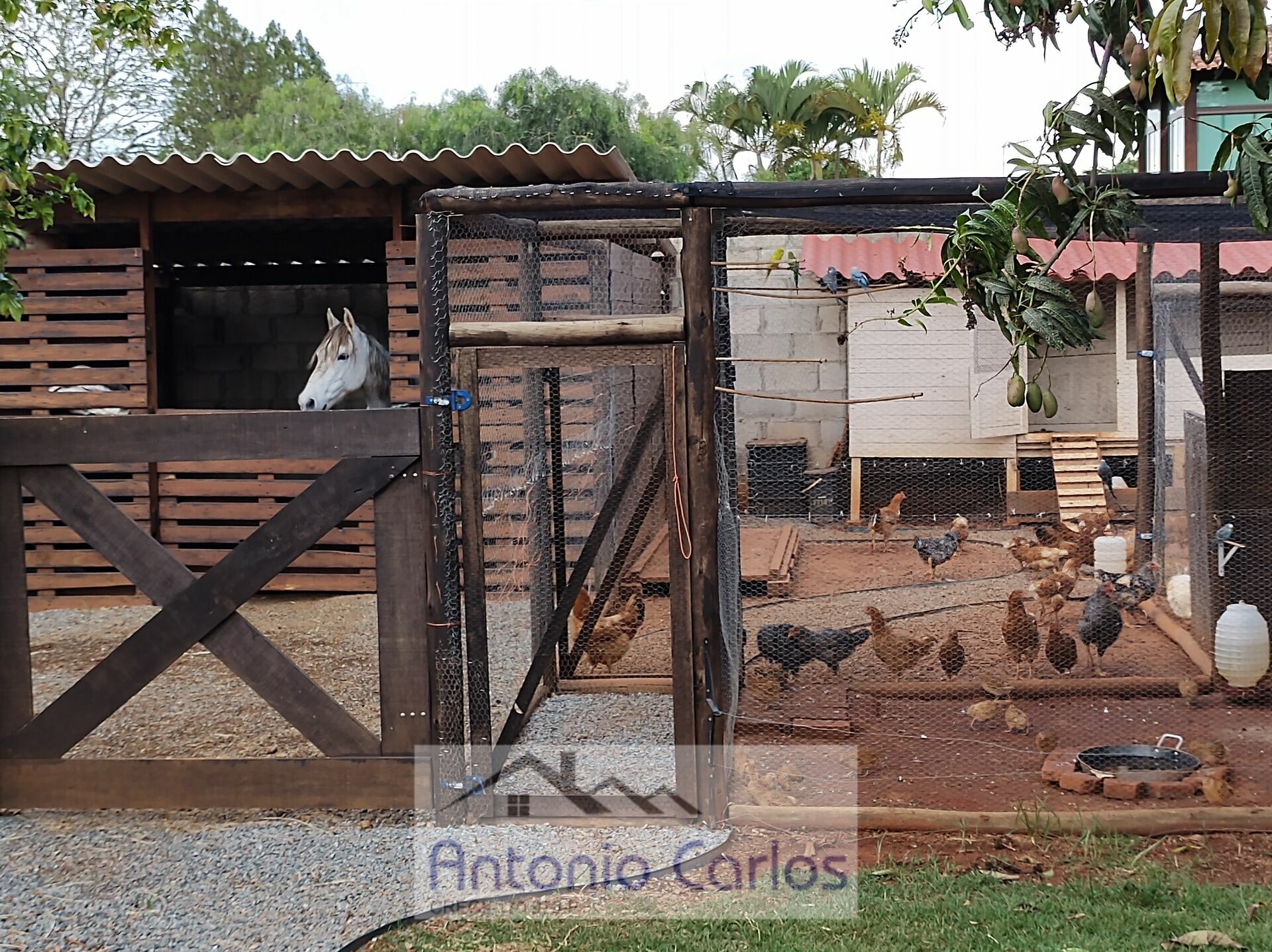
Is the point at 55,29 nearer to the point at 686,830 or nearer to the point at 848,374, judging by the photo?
the point at 848,374

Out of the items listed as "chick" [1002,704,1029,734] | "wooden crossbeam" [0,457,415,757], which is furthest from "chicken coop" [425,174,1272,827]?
"wooden crossbeam" [0,457,415,757]

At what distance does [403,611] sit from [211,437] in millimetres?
903

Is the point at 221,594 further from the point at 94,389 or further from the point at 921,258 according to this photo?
the point at 921,258

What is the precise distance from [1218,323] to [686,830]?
3679mm

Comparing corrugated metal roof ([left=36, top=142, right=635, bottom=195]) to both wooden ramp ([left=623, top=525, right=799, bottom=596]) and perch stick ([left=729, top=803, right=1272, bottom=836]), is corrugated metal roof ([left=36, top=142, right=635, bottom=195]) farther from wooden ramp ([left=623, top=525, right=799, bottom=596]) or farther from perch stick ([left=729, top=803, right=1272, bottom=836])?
perch stick ([left=729, top=803, right=1272, bottom=836])

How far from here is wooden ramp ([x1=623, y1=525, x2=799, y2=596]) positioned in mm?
7328

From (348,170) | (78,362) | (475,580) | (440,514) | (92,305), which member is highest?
(348,170)

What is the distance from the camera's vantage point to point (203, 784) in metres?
4.10

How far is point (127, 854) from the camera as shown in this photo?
3.84m

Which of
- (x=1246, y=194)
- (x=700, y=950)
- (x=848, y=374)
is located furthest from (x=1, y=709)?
(x=848, y=374)

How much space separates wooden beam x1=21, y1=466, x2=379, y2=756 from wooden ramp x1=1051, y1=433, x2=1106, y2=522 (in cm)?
793

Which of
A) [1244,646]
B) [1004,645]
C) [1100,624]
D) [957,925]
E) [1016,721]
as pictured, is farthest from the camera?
[1004,645]

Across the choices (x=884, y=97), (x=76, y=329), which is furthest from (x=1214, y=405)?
(x=884, y=97)

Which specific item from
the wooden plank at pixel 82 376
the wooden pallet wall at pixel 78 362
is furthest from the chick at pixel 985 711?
the wooden plank at pixel 82 376
